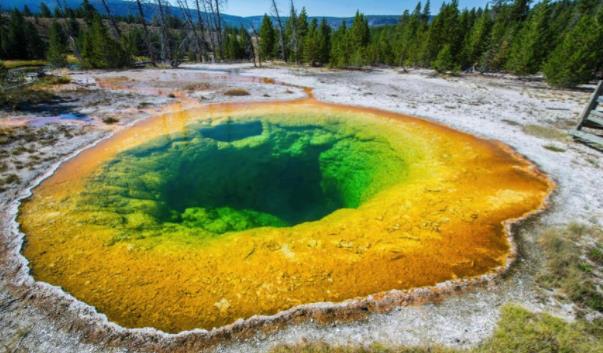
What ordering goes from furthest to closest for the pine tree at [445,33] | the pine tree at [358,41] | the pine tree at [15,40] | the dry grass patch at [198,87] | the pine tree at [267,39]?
the pine tree at [15,40] < the pine tree at [267,39] < the pine tree at [358,41] < the pine tree at [445,33] < the dry grass patch at [198,87]

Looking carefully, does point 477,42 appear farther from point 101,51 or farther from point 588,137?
point 101,51

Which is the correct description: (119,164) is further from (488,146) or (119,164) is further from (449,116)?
(449,116)

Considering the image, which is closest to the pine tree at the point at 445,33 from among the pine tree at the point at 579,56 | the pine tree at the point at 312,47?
the pine tree at the point at 579,56

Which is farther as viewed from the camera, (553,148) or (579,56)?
(579,56)

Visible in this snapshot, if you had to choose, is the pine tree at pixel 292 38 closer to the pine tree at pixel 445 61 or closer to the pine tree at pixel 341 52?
the pine tree at pixel 341 52

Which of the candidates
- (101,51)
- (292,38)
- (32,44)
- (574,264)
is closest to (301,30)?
(292,38)

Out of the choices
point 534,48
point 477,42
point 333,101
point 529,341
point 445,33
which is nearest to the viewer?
point 529,341
